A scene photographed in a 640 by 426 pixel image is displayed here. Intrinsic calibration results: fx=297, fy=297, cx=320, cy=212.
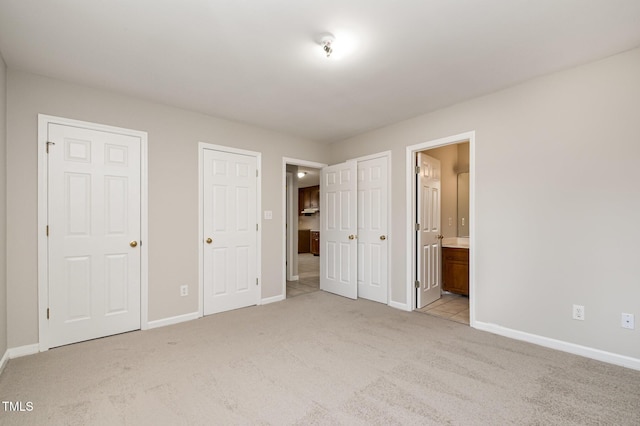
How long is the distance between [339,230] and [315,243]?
5711mm

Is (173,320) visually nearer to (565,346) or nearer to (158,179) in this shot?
(158,179)

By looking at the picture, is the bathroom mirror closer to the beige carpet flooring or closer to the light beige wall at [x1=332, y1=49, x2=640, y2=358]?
the light beige wall at [x1=332, y1=49, x2=640, y2=358]

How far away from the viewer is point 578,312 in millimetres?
2611

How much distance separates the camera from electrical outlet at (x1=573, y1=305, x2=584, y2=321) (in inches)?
102

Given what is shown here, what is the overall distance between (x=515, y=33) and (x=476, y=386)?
2.53m

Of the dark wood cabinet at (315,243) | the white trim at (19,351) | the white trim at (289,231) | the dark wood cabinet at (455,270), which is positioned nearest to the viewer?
the white trim at (19,351)

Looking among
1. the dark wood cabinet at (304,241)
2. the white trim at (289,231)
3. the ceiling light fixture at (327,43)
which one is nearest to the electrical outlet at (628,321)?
the ceiling light fixture at (327,43)

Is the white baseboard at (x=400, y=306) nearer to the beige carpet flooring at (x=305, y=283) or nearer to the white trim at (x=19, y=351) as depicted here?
the beige carpet flooring at (x=305, y=283)

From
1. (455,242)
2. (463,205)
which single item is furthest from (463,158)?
(455,242)

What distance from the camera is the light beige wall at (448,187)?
4750 millimetres

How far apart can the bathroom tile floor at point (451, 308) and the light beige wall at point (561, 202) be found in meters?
0.47

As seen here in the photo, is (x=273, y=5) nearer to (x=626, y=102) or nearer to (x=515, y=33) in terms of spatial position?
(x=515, y=33)

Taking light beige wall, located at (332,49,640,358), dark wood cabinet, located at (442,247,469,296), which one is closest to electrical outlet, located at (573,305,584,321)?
light beige wall, located at (332,49,640,358)

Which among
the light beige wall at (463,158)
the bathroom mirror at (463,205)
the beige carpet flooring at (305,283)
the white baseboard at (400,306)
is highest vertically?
the light beige wall at (463,158)
